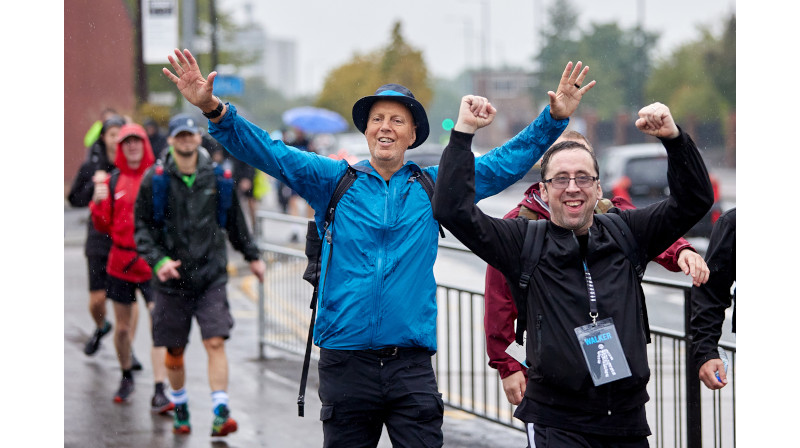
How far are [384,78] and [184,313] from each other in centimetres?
4824

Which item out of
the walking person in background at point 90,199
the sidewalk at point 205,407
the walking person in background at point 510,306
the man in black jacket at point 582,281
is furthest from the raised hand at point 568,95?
the walking person in background at point 90,199

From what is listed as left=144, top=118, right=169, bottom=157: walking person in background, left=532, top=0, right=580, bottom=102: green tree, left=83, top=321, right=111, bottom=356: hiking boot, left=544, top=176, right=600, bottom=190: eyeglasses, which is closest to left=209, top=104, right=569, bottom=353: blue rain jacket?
left=544, top=176, right=600, bottom=190: eyeglasses

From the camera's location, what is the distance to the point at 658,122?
3.62 metres

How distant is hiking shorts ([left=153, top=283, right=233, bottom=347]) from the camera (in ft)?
21.6

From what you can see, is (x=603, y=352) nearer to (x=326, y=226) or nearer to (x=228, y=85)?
(x=326, y=226)

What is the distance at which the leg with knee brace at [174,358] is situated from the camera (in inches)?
263

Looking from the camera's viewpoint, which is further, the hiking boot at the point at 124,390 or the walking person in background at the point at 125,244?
the hiking boot at the point at 124,390

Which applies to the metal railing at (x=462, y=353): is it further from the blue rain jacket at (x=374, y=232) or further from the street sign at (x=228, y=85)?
the street sign at (x=228, y=85)

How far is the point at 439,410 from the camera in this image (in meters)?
4.35

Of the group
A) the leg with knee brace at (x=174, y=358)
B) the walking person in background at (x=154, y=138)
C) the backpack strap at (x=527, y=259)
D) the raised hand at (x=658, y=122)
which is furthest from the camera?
the walking person in background at (x=154, y=138)

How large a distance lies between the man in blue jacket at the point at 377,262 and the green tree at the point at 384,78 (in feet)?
150

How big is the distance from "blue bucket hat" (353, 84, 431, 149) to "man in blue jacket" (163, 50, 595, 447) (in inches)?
0.8

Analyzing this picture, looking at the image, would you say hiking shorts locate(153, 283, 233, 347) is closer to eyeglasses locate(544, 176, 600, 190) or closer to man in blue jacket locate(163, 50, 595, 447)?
man in blue jacket locate(163, 50, 595, 447)

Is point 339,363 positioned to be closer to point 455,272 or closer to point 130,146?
point 130,146
